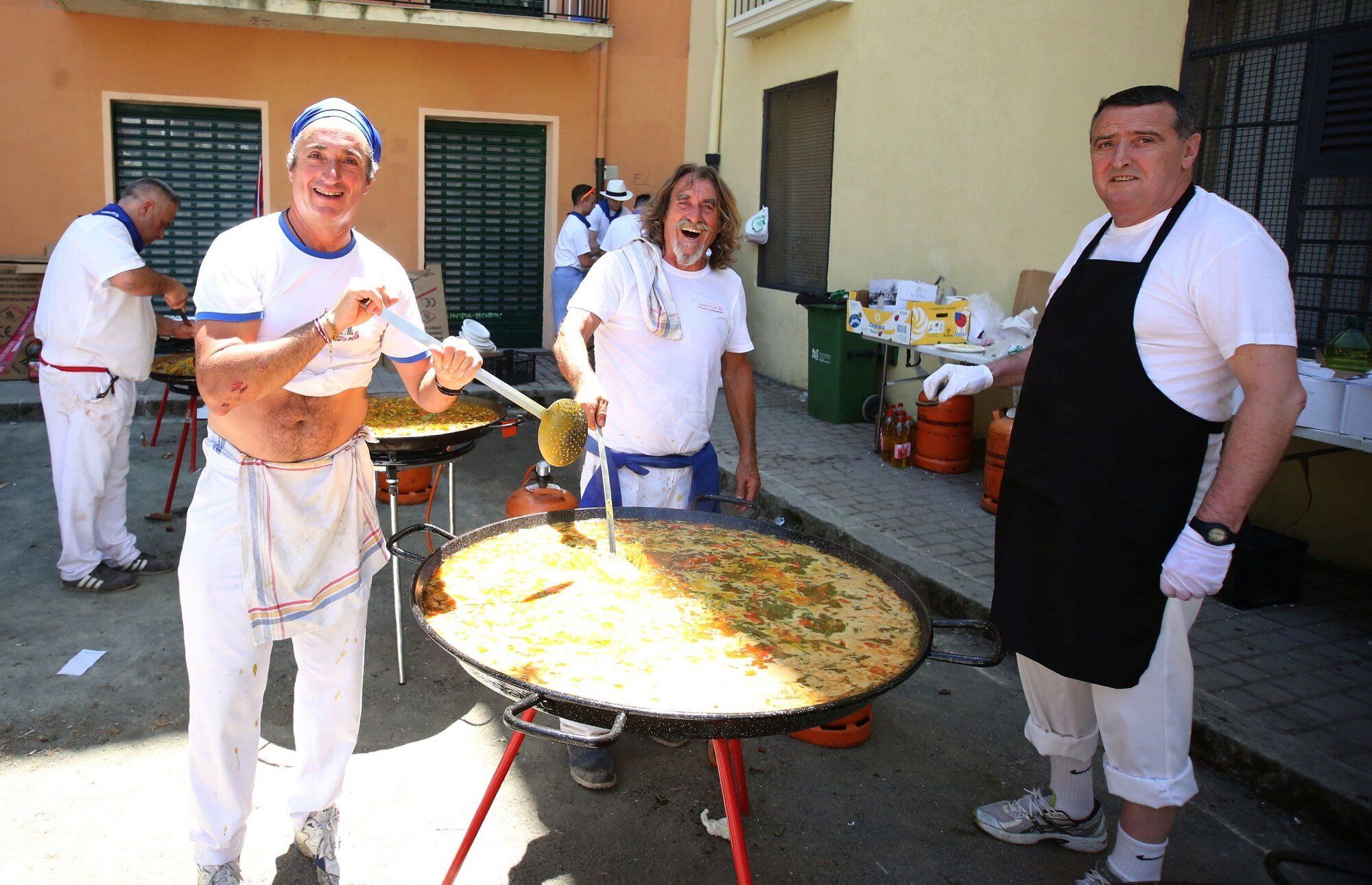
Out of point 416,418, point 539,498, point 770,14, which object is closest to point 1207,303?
point 539,498

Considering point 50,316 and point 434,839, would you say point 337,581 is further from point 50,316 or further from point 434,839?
point 50,316

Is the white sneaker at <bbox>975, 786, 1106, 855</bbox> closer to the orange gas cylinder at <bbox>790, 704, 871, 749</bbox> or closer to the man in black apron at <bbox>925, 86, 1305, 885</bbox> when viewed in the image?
the man in black apron at <bbox>925, 86, 1305, 885</bbox>

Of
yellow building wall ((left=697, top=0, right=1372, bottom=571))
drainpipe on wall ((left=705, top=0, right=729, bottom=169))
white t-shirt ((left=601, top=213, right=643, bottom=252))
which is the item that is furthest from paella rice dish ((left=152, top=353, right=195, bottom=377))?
drainpipe on wall ((left=705, top=0, right=729, bottom=169))

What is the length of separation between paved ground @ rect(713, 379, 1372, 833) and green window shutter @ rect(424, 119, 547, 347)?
560 centimetres

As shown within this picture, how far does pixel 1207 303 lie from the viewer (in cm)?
229

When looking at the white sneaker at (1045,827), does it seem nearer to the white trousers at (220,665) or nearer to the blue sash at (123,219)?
the white trousers at (220,665)

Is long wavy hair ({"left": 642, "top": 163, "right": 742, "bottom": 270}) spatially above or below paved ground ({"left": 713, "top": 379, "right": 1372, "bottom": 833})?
above

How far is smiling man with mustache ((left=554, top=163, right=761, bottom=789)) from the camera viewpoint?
10.7 ft

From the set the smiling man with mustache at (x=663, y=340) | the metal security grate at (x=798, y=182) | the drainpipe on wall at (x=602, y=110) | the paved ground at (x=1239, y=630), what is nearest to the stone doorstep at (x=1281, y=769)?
the paved ground at (x=1239, y=630)

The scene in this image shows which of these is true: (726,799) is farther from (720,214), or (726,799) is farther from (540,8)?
(540,8)

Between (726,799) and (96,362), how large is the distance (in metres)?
4.18

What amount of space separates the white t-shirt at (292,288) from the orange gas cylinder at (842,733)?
208 cm

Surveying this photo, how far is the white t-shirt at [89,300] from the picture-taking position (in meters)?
4.63

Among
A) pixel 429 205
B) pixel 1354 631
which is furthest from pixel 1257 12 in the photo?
pixel 429 205
